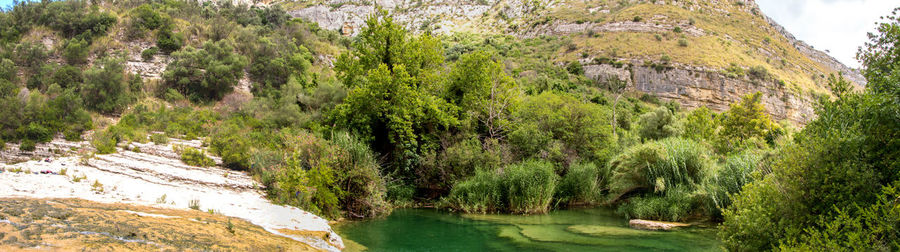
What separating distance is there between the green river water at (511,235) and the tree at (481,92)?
283 inches

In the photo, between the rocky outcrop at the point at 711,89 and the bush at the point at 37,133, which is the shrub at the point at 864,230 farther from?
the rocky outcrop at the point at 711,89

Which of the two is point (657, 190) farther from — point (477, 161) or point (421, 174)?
point (421, 174)

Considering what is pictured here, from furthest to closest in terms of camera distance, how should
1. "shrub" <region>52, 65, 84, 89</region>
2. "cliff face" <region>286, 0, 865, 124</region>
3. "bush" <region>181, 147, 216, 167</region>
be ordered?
"cliff face" <region>286, 0, 865, 124</region>, "shrub" <region>52, 65, 84, 89</region>, "bush" <region>181, 147, 216, 167</region>

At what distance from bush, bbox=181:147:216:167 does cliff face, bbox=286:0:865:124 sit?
5400 centimetres

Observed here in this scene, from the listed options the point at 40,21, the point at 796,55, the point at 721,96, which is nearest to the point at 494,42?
the point at 721,96

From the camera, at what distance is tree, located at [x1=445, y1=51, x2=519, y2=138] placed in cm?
2400

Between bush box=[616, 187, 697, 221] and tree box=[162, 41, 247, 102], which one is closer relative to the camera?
bush box=[616, 187, 697, 221]

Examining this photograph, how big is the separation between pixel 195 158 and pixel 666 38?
2938 inches

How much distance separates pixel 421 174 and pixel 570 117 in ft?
30.8

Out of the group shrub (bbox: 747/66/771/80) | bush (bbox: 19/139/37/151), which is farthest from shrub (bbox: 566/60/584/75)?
bush (bbox: 19/139/37/151)

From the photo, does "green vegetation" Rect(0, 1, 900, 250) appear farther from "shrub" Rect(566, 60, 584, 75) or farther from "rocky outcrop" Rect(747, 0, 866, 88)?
"rocky outcrop" Rect(747, 0, 866, 88)

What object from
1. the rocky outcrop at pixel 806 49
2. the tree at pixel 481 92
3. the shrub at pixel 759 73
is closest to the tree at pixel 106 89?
the tree at pixel 481 92

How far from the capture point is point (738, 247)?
8258 mm

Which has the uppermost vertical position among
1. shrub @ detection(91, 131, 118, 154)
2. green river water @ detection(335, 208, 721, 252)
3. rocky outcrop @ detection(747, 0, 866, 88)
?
rocky outcrop @ detection(747, 0, 866, 88)
